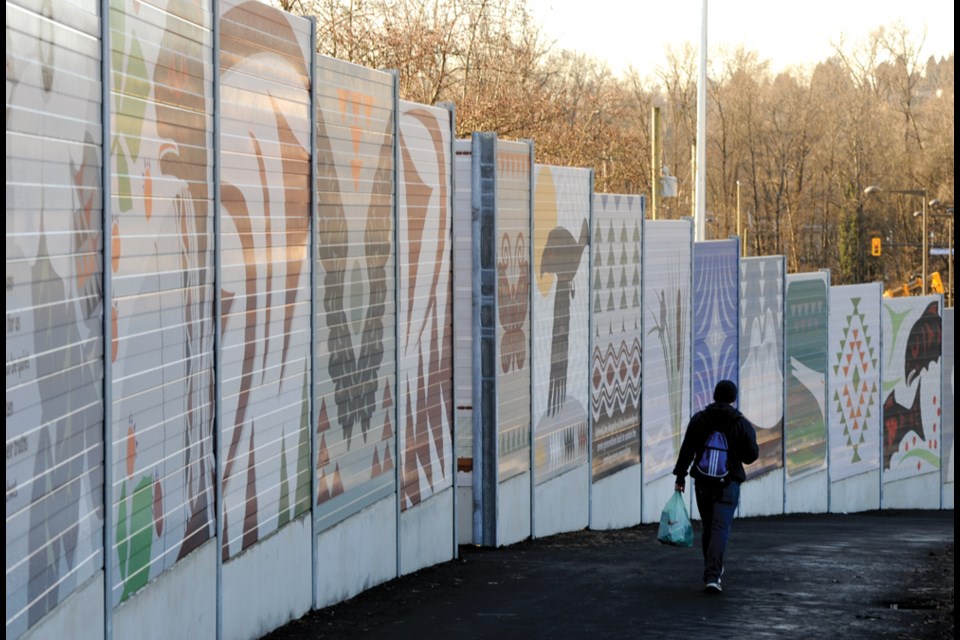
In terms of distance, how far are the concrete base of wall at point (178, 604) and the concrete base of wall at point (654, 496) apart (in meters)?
11.1

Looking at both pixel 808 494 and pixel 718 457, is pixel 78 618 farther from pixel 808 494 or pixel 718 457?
pixel 808 494

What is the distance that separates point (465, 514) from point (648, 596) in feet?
10.6

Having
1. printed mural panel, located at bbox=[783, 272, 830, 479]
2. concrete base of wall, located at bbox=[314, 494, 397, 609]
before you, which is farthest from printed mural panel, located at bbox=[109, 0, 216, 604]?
printed mural panel, located at bbox=[783, 272, 830, 479]

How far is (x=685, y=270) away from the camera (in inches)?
789

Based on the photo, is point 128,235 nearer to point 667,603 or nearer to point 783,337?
point 667,603

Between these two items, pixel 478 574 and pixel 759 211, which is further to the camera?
pixel 759 211

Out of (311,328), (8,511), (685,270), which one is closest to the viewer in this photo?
(8,511)

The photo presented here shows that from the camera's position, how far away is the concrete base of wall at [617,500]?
1734 cm

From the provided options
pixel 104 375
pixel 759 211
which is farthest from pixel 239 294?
pixel 759 211

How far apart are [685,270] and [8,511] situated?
14.8m

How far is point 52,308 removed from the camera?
6.21 m

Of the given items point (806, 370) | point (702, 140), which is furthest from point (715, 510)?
point (702, 140)

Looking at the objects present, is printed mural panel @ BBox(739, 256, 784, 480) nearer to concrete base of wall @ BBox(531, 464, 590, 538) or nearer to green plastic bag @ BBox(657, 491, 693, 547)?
concrete base of wall @ BBox(531, 464, 590, 538)

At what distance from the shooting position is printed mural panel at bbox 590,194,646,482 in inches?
677
